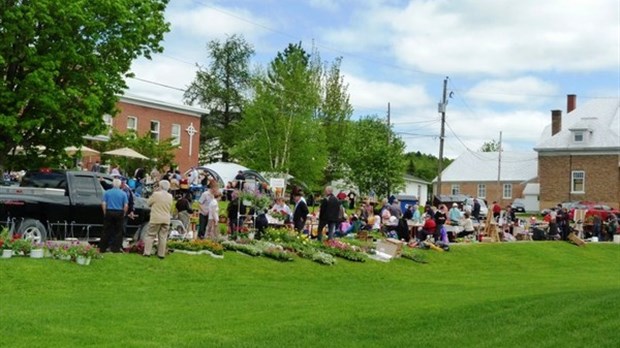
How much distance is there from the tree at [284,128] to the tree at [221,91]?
17.8m

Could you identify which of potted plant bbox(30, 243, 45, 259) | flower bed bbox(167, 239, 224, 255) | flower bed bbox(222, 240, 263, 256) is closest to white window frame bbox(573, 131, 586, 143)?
flower bed bbox(222, 240, 263, 256)

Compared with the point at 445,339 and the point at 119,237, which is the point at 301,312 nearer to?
the point at 445,339

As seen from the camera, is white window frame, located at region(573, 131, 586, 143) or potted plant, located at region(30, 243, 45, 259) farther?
white window frame, located at region(573, 131, 586, 143)

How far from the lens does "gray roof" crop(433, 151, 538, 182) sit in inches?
3447

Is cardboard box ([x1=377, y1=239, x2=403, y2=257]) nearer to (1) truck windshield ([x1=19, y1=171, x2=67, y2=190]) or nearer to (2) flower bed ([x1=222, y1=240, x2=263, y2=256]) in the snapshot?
(2) flower bed ([x1=222, y1=240, x2=263, y2=256])

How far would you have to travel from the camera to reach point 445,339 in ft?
38.7

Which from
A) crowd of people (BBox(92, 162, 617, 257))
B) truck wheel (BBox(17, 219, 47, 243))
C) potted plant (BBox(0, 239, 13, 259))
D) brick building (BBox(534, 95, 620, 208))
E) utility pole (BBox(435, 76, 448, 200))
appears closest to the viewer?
potted plant (BBox(0, 239, 13, 259))

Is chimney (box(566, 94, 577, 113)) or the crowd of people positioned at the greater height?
chimney (box(566, 94, 577, 113))

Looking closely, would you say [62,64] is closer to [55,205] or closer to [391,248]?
[55,205]

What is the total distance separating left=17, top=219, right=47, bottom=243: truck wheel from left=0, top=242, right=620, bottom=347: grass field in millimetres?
1549

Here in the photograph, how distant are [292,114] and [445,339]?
156ft

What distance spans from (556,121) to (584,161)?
6.25 m

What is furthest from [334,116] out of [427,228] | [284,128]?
[427,228]

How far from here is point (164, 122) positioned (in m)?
56.8
